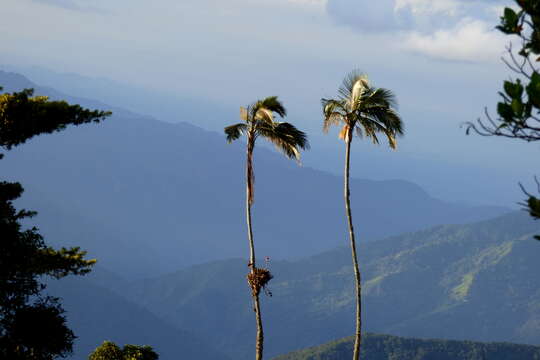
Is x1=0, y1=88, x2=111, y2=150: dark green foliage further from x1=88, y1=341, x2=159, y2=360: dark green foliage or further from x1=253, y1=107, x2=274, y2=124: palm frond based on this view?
x1=88, y1=341, x2=159, y2=360: dark green foliage

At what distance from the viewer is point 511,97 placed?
9.61m

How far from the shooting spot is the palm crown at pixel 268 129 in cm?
2803

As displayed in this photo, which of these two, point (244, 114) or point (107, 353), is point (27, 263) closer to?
point (244, 114)

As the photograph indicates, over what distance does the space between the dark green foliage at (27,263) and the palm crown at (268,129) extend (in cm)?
676

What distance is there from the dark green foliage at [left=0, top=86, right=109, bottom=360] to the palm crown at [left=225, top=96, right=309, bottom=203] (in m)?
6.76

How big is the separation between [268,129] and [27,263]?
426 inches

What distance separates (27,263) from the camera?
22.4 m

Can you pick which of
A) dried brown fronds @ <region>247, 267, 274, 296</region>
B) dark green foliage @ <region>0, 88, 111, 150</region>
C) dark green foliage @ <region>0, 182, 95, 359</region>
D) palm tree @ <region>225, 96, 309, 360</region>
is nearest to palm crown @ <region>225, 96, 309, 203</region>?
palm tree @ <region>225, 96, 309, 360</region>

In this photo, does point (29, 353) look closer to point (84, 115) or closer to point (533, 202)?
point (84, 115)

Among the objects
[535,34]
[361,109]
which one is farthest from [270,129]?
[535,34]

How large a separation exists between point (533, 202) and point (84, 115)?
17273 millimetres

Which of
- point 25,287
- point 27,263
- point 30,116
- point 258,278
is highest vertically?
point 30,116

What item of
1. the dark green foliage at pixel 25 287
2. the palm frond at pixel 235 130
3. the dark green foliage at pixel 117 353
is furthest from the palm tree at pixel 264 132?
the dark green foliage at pixel 25 287

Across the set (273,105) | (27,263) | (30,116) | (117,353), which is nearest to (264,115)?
(273,105)
